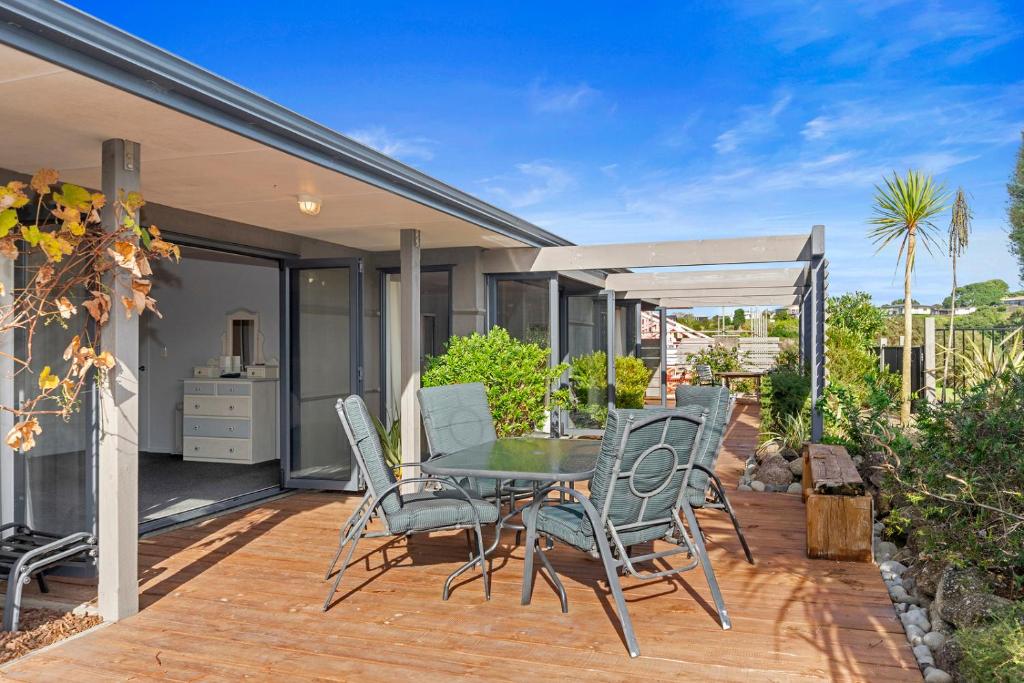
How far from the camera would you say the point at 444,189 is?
5434 mm

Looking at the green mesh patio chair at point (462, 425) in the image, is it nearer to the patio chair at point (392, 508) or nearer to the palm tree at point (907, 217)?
the patio chair at point (392, 508)

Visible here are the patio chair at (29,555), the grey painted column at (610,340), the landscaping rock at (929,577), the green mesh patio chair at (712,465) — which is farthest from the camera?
the grey painted column at (610,340)

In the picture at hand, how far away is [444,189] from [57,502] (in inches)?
121

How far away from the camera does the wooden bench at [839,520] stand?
14.9ft

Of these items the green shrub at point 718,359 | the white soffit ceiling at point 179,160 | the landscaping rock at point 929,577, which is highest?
the white soffit ceiling at point 179,160

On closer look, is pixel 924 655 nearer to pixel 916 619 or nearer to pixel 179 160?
pixel 916 619

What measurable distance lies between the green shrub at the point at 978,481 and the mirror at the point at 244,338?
702cm

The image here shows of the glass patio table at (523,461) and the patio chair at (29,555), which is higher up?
the glass patio table at (523,461)

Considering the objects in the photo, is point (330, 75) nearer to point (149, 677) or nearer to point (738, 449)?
point (738, 449)

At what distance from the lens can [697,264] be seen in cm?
696

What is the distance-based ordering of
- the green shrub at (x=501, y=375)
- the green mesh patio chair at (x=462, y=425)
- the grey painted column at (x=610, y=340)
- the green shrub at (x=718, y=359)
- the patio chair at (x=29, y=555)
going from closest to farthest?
the patio chair at (x=29, y=555)
the green mesh patio chair at (x=462, y=425)
the green shrub at (x=501, y=375)
the grey painted column at (x=610, y=340)
the green shrub at (x=718, y=359)

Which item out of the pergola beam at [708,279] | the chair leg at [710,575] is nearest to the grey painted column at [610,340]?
the pergola beam at [708,279]

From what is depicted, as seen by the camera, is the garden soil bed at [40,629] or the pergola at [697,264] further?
the pergola at [697,264]

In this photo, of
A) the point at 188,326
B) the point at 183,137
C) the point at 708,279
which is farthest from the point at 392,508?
the point at 708,279
